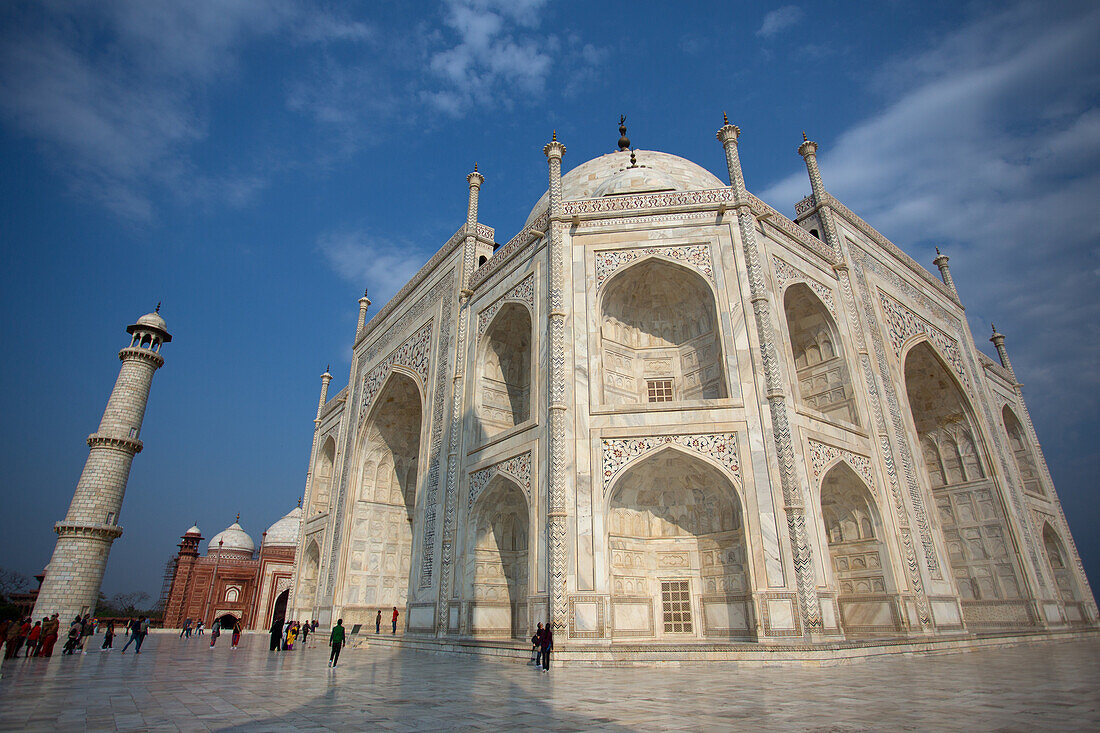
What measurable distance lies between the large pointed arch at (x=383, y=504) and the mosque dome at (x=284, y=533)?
53.4 feet

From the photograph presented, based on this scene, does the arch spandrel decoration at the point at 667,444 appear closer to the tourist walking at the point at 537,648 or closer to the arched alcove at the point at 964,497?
the tourist walking at the point at 537,648

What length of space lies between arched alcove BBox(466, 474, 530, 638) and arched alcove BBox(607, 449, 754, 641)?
8.20 ft

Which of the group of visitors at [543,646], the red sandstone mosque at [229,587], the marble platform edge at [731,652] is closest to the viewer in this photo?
the marble platform edge at [731,652]

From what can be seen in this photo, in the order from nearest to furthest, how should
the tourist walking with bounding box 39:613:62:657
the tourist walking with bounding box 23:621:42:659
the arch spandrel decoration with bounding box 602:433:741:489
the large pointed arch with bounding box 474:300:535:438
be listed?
the arch spandrel decoration with bounding box 602:433:741:489, the tourist walking with bounding box 23:621:42:659, the tourist walking with bounding box 39:613:62:657, the large pointed arch with bounding box 474:300:535:438

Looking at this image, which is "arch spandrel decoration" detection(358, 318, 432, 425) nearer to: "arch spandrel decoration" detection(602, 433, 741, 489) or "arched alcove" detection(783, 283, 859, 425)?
"arch spandrel decoration" detection(602, 433, 741, 489)

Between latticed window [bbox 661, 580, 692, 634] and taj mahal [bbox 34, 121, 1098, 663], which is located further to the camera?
latticed window [bbox 661, 580, 692, 634]

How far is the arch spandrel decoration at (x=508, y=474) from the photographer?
12.5 meters

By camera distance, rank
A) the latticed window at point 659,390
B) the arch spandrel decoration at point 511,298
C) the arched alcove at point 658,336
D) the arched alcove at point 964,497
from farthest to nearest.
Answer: the arched alcove at point 964,497 → the arch spandrel decoration at point 511,298 → the latticed window at point 659,390 → the arched alcove at point 658,336

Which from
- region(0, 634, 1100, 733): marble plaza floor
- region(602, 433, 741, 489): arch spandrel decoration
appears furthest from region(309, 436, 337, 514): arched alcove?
region(602, 433, 741, 489): arch spandrel decoration

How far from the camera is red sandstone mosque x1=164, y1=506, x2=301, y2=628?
31.0m

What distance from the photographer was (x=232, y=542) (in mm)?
36906

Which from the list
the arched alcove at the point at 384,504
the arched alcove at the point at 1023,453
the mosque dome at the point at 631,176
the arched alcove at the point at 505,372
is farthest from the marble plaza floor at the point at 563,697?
the arched alcove at the point at 1023,453

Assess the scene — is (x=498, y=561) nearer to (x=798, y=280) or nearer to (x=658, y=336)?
(x=658, y=336)

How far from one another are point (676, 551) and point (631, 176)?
13.0m
